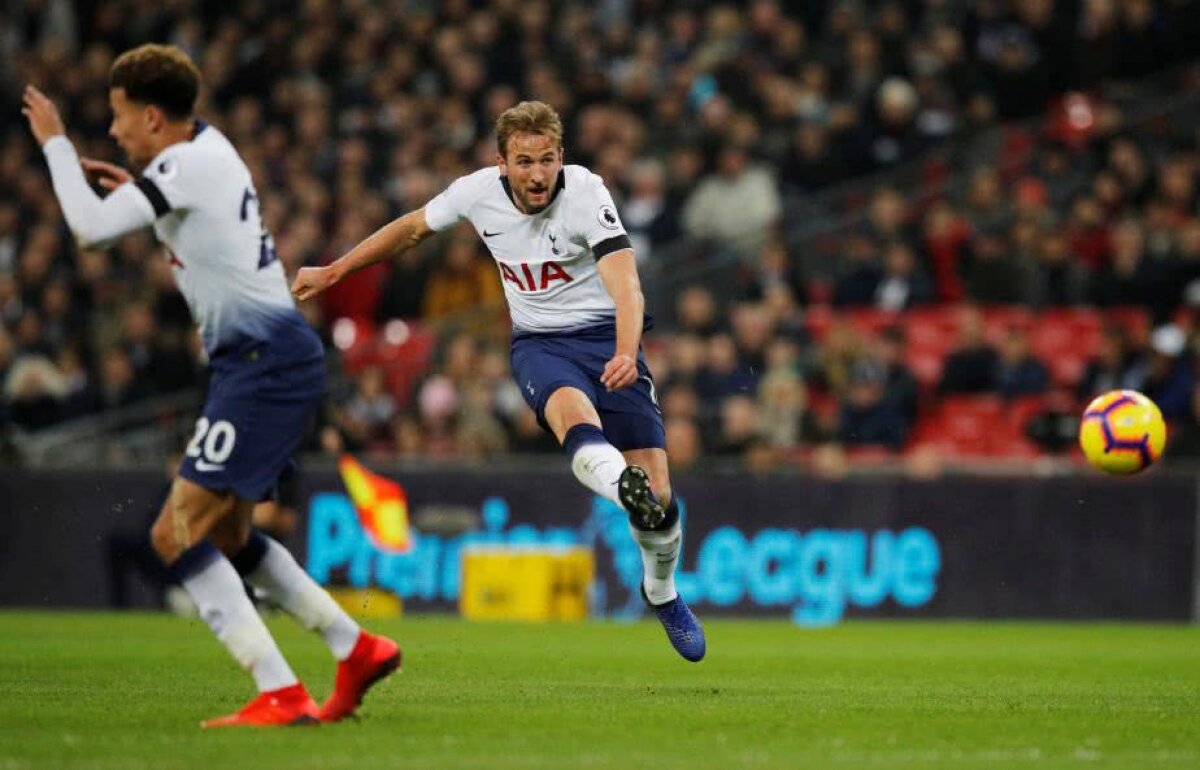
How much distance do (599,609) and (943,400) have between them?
12.4 feet

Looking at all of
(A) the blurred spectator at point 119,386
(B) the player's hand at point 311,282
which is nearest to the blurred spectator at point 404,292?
(A) the blurred spectator at point 119,386

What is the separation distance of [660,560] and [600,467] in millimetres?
967

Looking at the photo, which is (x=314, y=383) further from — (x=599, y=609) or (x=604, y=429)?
(x=599, y=609)

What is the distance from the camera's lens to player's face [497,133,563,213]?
9.64 meters

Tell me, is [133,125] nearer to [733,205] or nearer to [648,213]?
[733,205]

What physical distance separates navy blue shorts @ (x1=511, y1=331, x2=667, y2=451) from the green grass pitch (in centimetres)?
123

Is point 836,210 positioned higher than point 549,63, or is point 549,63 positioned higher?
point 549,63

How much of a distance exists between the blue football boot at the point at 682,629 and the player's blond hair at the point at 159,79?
3.72 metres

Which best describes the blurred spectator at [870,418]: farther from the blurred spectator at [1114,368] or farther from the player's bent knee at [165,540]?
the player's bent knee at [165,540]

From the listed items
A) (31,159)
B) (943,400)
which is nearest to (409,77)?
(31,159)

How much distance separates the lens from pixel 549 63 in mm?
24078

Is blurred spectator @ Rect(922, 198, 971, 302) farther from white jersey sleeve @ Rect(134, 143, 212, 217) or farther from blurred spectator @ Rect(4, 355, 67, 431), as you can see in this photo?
white jersey sleeve @ Rect(134, 143, 212, 217)

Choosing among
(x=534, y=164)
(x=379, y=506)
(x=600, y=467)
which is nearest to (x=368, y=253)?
(x=534, y=164)

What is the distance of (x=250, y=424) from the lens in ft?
24.9
